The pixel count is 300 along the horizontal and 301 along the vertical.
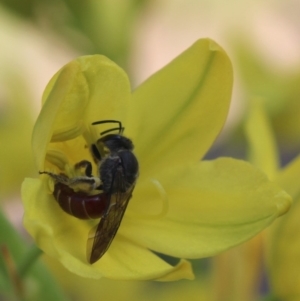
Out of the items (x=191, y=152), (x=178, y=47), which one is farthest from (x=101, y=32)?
(x=178, y=47)

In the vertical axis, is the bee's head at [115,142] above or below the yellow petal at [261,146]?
above

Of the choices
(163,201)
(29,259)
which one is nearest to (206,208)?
(163,201)

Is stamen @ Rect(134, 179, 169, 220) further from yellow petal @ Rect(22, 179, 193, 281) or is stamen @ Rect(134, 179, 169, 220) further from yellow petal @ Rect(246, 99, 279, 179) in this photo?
yellow petal @ Rect(246, 99, 279, 179)

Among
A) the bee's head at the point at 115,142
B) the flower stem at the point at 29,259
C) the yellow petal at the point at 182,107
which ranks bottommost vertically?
the flower stem at the point at 29,259

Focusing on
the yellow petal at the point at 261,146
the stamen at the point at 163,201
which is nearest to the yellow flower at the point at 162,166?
the stamen at the point at 163,201

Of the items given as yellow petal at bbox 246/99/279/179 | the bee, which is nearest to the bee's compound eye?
the bee

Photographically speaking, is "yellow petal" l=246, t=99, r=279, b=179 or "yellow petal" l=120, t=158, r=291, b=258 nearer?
"yellow petal" l=120, t=158, r=291, b=258

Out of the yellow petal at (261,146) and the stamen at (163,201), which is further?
the yellow petal at (261,146)

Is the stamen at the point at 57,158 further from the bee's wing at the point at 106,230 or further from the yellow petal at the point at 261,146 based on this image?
the yellow petal at the point at 261,146
